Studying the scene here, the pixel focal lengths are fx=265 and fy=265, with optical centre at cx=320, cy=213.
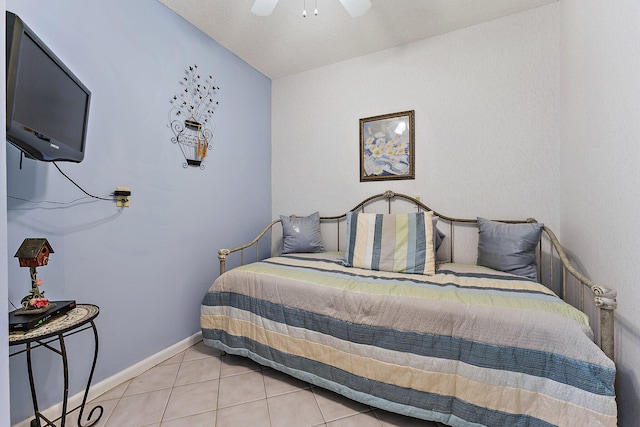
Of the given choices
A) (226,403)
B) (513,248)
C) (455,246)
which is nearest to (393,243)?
(455,246)

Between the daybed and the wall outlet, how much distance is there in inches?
Result: 31.7

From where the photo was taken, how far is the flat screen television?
2.94ft

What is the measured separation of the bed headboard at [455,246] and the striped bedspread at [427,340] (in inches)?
14.6

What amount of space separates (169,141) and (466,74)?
2.40m

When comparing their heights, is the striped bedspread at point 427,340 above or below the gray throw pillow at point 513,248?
below

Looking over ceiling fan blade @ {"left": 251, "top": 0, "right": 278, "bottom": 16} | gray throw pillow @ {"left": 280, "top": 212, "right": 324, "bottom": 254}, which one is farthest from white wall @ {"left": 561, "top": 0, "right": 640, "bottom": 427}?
gray throw pillow @ {"left": 280, "top": 212, "right": 324, "bottom": 254}

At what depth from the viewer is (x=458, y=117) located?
2.21 metres

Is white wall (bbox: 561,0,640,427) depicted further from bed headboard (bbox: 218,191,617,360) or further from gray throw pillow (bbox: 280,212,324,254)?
gray throw pillow (bbox: 280,212,324,254)

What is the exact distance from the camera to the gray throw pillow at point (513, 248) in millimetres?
1757

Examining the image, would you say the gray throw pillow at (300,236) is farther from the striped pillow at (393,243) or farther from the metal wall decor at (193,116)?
the metal wall decor at (193,116)

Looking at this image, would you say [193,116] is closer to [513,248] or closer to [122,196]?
[122,196]

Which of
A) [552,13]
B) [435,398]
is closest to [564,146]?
[552,13]

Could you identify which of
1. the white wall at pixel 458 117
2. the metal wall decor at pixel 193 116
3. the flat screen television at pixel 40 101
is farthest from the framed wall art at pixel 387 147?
the flat screen television at pixel 40 101

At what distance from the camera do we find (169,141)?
77.3 inches
